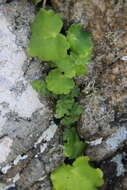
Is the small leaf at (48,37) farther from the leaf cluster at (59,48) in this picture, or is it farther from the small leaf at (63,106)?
the small leaf at (63,106)

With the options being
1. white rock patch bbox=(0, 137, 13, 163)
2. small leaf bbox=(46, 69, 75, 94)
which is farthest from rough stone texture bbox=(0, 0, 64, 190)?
small leaf bbox=(46, 69, 75, 94)

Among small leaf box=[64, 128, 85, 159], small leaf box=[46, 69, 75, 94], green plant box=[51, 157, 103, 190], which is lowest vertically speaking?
green plant box=[51, 157, 103, 190]

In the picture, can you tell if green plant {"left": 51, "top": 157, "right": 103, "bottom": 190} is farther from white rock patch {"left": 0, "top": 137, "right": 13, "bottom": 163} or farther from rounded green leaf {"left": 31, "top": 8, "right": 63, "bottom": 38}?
rounded green leaf {"left": 31, "top": 8, "right": 63, "bottom": 38}

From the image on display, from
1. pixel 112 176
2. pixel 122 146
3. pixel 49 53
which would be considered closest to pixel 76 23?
pixel 49 53

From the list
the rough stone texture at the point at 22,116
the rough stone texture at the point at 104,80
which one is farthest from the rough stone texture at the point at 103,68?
the rough stone texture at the point at 22,116

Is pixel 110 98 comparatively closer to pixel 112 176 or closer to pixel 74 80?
pixel 74 80
